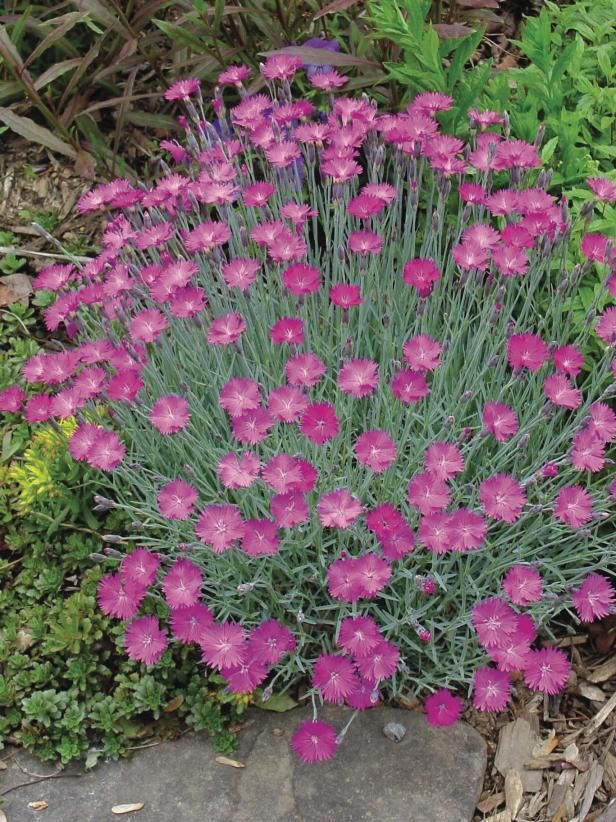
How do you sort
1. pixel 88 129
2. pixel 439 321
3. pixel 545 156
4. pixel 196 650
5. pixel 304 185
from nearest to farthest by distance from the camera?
pixel 196 650
pixel 545 156
pixel 439 321
pixel 304 185
pixel 88 129

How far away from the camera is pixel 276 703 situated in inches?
91.7

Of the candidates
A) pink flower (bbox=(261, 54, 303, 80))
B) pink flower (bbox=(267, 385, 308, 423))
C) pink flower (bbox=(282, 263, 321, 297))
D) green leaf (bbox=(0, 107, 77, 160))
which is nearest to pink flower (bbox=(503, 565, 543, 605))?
pink flower (bbox=(267, 385, 308, 423))

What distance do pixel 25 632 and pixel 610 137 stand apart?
228 cm

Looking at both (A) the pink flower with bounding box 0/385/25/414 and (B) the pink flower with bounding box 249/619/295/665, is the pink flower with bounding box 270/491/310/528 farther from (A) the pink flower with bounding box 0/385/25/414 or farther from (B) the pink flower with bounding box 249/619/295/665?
(A) the pink flower with bounding box 0/385/25/414

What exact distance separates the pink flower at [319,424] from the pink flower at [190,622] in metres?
0.47

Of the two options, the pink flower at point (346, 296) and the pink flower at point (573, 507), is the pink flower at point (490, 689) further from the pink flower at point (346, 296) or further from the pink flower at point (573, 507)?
the pink flower at point (346, 296)

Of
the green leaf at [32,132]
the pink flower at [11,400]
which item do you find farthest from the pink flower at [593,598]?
the green leaf at [32,132]

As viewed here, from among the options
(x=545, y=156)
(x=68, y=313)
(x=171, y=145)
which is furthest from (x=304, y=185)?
(x=68, y=313)

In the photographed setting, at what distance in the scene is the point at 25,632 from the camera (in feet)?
8.09

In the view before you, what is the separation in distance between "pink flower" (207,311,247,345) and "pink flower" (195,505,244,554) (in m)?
0.37

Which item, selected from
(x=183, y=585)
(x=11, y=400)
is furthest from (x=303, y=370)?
(x=11, y=400)

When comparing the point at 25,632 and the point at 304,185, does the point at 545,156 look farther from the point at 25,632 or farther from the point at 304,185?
the point at 25,632

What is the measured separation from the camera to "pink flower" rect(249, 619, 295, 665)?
6.62ft

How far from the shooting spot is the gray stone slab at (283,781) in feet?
6.95
